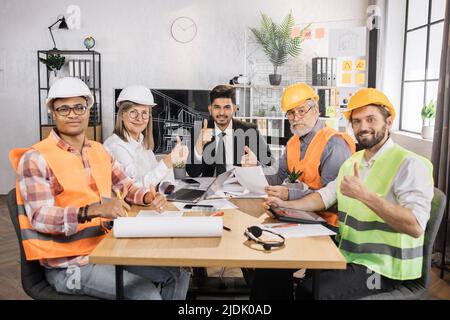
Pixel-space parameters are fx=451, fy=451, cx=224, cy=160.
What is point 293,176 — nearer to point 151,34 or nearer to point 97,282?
point 97,282

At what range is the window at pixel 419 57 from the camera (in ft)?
14.5

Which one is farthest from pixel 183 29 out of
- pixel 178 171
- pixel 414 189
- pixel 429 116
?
pixel 414 189

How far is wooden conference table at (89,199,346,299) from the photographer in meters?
1.40

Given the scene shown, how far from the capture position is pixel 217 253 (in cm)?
146

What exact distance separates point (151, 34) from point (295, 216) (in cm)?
444

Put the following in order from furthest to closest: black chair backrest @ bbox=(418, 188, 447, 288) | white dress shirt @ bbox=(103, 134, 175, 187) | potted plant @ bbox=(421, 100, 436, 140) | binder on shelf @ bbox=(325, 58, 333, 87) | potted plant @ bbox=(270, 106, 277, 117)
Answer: potted plant @ bbox=(270, 106, 277, 117)
binder on shelf @ bbox=(325, 58, 333, 87)
potted plant @ bbox=(421, 100, 436, 140)
white dress shirt @ bbox=(103, 134, 175, 187)
black chair backrest @ bbox=(418, 188, 447, 288)

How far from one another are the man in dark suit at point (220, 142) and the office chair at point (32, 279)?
5.61 feet

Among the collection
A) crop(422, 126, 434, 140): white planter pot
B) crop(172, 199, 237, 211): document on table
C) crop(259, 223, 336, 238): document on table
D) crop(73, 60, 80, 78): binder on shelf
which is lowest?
crop(172, 199, 237, 211): document on table

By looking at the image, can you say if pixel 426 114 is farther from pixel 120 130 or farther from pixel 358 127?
pixel 120 130

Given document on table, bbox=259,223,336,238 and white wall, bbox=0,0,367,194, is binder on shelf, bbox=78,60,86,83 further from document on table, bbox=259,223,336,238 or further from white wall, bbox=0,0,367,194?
document on table, bbox=259,223,336,238

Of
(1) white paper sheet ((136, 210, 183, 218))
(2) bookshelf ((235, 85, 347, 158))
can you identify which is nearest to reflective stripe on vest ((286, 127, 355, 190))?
(1) white paper sheet ((136, 210, 183, 218))

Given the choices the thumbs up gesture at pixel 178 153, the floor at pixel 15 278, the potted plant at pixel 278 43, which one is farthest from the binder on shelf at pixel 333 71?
the thumbs up gesture at pixel 178 153

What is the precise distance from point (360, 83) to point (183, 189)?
11.0 ft

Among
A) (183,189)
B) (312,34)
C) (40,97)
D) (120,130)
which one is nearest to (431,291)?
(183,189)
